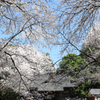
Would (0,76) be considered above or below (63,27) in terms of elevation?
below

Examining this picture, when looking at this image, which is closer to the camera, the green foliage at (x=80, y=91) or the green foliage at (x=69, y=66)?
the green foliage at (x=69, y=66)

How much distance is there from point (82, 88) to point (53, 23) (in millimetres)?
11021

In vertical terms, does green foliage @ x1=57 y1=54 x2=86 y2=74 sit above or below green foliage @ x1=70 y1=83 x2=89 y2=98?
above

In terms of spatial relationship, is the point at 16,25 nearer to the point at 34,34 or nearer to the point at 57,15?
the point at 34,34

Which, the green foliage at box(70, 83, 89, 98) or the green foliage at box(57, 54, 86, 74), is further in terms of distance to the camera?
the green foliage at box(70, 83, 89, 98)

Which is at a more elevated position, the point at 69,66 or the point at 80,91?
the point at 69,66

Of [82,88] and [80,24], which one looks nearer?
[80,24]

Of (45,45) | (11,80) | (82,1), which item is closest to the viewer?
(82,1)

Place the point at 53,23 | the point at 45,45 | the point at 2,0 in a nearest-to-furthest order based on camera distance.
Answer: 1. the point at 2,0
2. the point at 53,23
3. the point at 45,45

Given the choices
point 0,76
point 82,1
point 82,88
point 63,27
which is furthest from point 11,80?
point 82,88

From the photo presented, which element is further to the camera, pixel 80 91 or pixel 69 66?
pixel 69 66

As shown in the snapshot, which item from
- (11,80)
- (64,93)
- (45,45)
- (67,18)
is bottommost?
(64,93)

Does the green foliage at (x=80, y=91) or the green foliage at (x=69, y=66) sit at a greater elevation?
the green foliage at (x=69, y=66)

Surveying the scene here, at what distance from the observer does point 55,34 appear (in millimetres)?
5305
